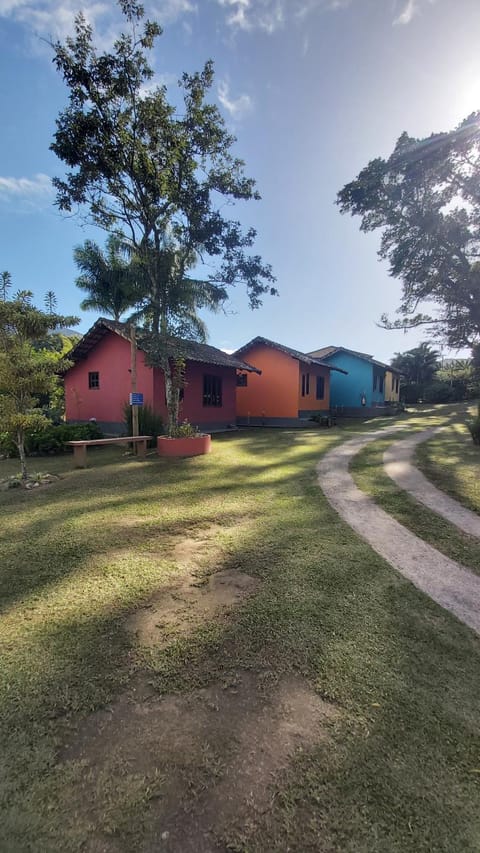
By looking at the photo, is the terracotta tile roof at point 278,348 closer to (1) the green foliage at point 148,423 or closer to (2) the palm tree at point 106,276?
(2) the palm tree at point 106,276

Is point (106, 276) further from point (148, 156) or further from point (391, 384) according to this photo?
point (391, 384)

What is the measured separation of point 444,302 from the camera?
21438mm

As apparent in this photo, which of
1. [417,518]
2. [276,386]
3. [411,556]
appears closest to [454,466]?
[417,518]

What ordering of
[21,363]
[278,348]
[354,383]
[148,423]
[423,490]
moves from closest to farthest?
[423,490] → [21,363] → [148,423] → [278,348] → [354,383]

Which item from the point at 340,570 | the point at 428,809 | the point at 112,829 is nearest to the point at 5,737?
the point at 112,829

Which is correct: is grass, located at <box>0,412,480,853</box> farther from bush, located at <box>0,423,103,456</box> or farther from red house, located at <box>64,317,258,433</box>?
red house, located at <box>64,317,258,433</box>

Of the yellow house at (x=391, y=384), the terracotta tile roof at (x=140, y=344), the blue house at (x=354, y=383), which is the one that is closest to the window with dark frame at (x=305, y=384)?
the terracotta tile roof at (x=140, y=344)

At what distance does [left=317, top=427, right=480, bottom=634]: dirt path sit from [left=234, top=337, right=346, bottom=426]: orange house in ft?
44.1

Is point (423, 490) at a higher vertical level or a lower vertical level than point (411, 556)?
higher

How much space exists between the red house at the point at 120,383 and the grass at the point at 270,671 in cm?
989

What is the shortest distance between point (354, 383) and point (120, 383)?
58.5ft

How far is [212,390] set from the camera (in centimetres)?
1708

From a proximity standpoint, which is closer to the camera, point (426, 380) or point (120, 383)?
point (120, 383)

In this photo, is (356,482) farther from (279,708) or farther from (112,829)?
(112,829)
